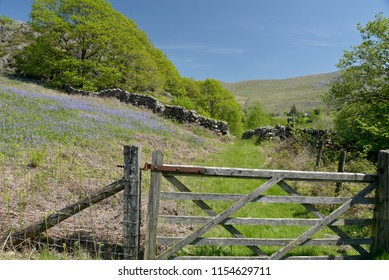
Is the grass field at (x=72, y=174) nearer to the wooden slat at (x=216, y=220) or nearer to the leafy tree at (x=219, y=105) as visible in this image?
the wooden slat at (x=216, y=220)

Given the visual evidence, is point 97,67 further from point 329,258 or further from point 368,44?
point 329,258

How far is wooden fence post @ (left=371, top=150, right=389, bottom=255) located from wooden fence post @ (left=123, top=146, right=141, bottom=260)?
410 cm

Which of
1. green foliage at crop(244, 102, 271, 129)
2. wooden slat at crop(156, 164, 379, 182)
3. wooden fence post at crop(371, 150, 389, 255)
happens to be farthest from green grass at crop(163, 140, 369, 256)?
green foliage at crop(244, 102, 271, 129)

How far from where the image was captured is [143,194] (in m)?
7.41

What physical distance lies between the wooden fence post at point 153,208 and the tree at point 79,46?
3266cm

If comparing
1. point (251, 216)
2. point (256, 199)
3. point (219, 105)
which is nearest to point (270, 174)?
point (256, 199)

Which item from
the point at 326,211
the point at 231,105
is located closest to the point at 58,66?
the point at 231,105

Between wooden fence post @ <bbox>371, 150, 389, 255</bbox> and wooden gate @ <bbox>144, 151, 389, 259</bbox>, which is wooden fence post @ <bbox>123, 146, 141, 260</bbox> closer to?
wooden gate @ <bbox>144, 151, 389, 259</bbox>

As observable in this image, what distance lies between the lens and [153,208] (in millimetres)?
4578

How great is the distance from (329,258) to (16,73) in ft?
142

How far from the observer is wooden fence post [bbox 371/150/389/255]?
4.90m

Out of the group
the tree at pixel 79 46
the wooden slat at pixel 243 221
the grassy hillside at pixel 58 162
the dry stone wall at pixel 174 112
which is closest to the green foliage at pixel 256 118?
the tree at pixel 79 46

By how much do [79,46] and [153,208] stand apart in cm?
3572

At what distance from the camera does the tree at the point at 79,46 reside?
34.2 m
